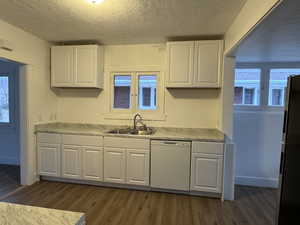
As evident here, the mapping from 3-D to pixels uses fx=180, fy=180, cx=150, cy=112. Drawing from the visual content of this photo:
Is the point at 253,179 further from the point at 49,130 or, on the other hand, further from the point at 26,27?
the point at 26,27

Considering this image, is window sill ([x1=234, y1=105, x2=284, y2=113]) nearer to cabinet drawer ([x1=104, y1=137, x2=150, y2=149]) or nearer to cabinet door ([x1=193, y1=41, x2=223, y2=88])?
cabinet door ([x1=193, y1=41, x2=223, y2=88])

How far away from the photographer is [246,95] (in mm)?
3146

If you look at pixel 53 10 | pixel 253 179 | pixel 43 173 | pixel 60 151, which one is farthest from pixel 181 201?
pixel 53 10

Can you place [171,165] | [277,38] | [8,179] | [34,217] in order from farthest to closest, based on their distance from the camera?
[8,179] → [171,165] → [277,38] → [34,217]

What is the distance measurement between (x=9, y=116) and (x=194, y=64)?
3.87 m

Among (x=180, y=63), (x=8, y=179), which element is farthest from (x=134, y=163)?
(x=8, y=179)

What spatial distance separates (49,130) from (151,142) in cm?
171

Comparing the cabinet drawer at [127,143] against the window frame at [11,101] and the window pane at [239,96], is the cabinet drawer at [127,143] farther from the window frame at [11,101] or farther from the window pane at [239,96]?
the window frame at [11,101]

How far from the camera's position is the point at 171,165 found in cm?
270

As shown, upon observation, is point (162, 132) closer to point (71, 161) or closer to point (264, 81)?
point (71, 161)

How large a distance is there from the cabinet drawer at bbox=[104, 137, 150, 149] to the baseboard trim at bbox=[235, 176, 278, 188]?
177cm

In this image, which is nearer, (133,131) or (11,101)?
(133,131)

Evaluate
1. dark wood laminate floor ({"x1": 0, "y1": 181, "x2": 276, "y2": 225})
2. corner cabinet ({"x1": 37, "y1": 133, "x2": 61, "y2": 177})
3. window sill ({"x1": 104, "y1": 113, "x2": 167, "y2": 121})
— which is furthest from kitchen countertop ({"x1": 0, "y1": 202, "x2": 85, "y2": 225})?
window sill ({"x1": 104, "y1": 113, "x2": 167, "y2": 121})

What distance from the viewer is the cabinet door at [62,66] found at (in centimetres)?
322
